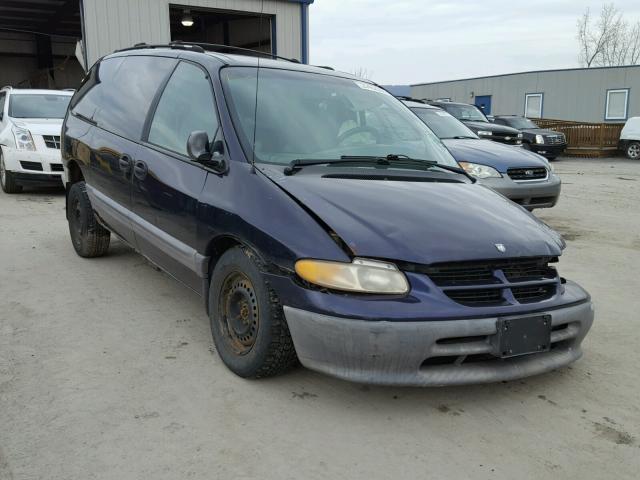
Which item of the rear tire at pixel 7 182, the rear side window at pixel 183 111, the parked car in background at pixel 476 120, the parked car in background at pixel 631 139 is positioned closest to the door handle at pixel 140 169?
the rear side window at pixel 183 111

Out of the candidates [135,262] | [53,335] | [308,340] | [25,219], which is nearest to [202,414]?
[308,340]

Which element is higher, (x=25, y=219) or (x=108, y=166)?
(x=108, y=166)

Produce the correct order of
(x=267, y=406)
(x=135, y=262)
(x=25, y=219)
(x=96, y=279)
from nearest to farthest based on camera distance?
(x=267, y=406)
(x=96, y=279)
(x=135, y=262)
(x=25, y=219)

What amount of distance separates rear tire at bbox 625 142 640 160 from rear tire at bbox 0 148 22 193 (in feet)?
64.2

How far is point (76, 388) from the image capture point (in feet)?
9.66

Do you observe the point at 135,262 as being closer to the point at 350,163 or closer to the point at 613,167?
the point at 350,163

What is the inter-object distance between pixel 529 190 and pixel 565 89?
82.8 ft

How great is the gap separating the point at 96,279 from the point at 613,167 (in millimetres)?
16517

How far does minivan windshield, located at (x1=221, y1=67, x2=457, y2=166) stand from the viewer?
3.28 m

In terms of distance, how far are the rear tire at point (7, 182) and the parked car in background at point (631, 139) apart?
1957cm

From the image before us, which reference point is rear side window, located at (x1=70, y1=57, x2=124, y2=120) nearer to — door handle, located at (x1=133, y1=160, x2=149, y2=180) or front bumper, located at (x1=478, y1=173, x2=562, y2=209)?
door handle, located at (x1=133, y1=160, x2=149, y2=180)

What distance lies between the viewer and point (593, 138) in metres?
21.7

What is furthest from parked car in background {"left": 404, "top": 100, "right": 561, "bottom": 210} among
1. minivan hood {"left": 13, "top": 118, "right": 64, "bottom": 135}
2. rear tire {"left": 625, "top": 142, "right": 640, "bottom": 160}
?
rear tire {"left": 625, "top": 142, "right": 640, "bottom": 160}

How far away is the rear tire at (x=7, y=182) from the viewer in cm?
905
